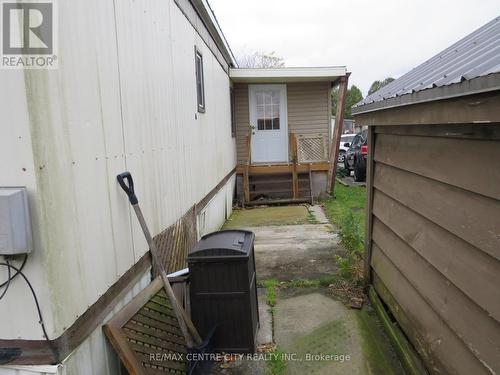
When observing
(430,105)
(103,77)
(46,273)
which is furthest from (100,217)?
(430,105)

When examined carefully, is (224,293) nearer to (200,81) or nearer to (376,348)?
(376,348)

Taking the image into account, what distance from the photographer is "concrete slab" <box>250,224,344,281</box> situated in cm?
528

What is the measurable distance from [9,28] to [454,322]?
271 cm

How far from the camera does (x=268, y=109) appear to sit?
12.5m

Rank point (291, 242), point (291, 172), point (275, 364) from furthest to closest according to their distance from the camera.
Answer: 1. point (291, 172)
2. point (291, 242)
3. point (275, 364)

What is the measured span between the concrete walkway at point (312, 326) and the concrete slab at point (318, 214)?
189 cm

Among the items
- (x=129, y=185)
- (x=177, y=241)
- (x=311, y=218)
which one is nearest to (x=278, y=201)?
(x=311, y=218)

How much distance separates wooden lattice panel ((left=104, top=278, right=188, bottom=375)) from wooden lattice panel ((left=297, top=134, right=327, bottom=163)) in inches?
358

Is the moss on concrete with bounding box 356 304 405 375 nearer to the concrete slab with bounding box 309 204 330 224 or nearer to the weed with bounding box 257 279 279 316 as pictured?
the weed with bounding box 257 279 279 316

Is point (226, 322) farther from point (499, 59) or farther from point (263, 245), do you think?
point (263, 245)

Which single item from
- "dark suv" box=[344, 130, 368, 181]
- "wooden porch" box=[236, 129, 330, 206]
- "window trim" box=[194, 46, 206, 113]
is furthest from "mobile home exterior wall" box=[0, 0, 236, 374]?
"dark suv" box=[344, 130, 368, 181]

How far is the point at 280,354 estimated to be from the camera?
3338 millimetres

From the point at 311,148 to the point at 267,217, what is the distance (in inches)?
133

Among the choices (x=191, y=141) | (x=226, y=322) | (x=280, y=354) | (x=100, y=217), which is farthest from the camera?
(x=191, y=141)
